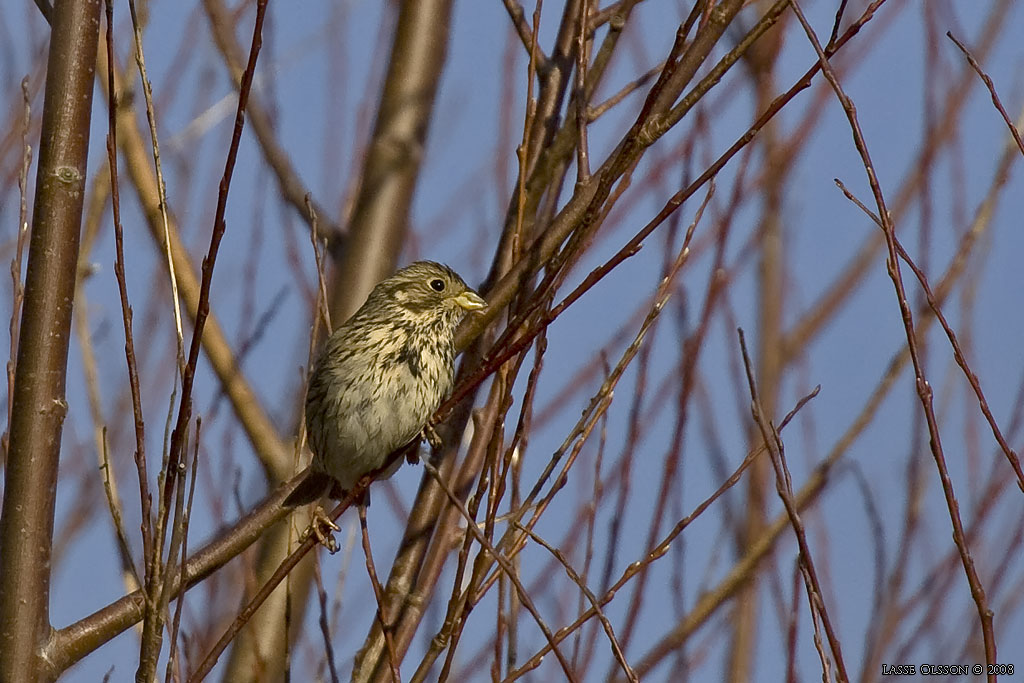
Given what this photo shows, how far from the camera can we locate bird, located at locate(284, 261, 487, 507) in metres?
4.09

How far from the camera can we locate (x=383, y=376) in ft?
13.9

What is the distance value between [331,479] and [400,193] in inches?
38.3

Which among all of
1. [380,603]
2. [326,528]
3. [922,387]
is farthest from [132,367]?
[326,528]

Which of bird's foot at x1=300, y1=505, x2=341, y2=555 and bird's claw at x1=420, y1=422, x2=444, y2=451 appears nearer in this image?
bird's foot at x1=300, y1=505, x2=341, y2=555

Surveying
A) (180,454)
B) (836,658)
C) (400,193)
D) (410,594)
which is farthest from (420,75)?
(836,658)

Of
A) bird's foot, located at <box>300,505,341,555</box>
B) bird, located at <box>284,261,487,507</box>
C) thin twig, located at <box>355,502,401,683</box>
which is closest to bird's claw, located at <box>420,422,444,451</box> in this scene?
bird, located at <box>284,261,487,507</box>

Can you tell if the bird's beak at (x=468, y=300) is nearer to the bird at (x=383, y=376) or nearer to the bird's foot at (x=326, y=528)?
the bird at (x=383, y=376)

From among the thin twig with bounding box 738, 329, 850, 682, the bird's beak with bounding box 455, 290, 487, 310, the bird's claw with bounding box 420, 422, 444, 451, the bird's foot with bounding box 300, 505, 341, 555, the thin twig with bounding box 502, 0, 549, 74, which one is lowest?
the thin twig with bounding box 738, 329, 850, 682

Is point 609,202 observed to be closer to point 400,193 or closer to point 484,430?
point 484,430

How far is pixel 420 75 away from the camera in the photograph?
443 centimetres

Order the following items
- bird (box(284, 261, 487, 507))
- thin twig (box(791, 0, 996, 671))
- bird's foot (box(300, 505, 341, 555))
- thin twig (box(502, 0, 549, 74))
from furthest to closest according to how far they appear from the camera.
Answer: bird (box(284, 261, 487, 507)) → bird's foot (box(300, 505, 341, 555)) → thin twig (box(502, 0, 549, 74)) → thin twig (box(791, 0, 996, 671))

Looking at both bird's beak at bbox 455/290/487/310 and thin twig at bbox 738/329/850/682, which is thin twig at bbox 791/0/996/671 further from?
bird's beak at bbox 455/290/487/310

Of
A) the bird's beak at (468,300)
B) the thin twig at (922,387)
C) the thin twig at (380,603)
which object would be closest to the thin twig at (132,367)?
the thin twig at (380,603)

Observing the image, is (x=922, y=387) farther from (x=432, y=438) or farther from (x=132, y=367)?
(x=432, y=438)
